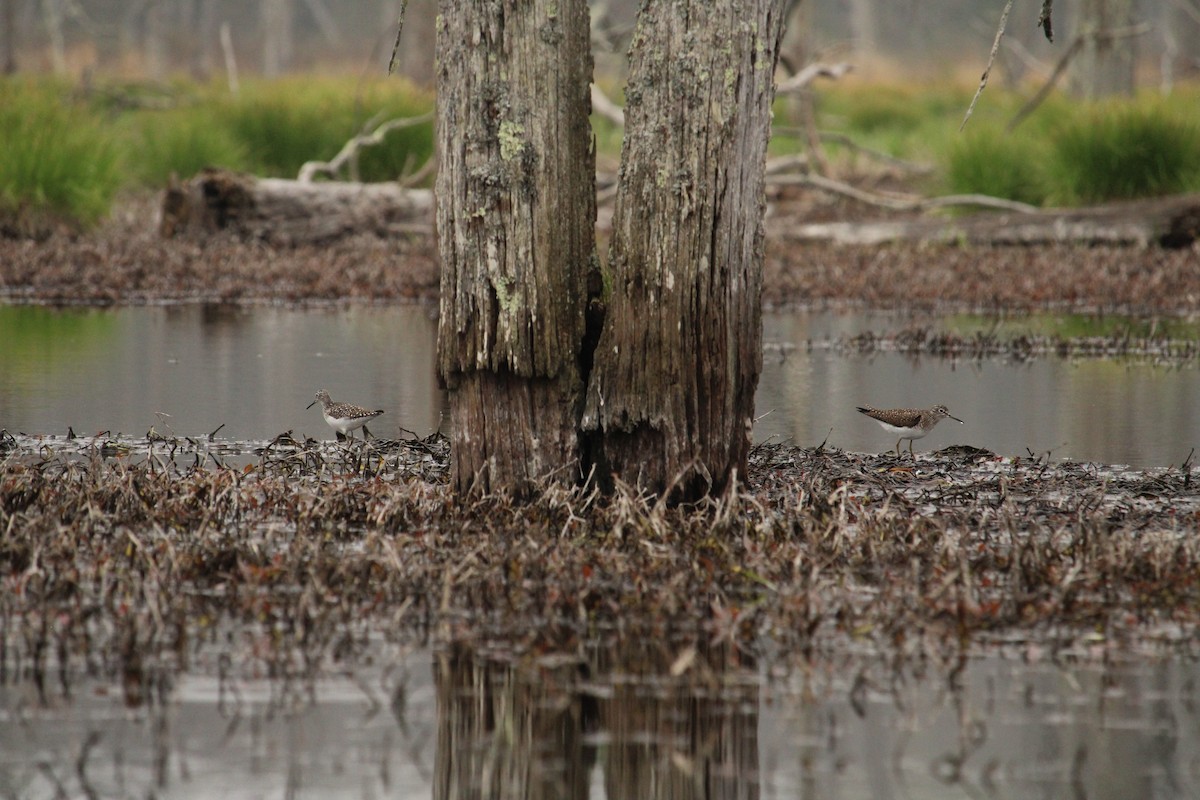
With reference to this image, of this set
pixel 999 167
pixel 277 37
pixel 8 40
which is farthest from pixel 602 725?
pixel 277 37

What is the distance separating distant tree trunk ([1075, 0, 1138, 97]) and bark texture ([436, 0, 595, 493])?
68.9ft

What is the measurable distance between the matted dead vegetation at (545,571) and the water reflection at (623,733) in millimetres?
171

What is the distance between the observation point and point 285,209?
19797 millimetres

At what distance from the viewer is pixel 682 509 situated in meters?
5.75

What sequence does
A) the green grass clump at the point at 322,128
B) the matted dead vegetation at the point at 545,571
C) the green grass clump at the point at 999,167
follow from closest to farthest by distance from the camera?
the matted dead vegetation at the point at 545,571 → the green grass clump at the point at 999,167 → the green grass clump at the point at 322,128

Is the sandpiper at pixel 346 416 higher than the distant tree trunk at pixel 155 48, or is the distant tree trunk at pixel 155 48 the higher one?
the distant tree trunk at pixel 155 48

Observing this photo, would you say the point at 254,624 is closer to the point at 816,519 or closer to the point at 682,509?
the point at 682,509

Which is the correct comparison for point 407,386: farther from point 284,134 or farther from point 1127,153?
point 284,134

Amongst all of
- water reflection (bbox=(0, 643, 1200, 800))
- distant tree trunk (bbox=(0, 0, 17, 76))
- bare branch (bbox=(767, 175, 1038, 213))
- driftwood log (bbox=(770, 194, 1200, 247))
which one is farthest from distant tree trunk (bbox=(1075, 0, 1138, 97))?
water reflection (bbox=(0, 643, 1200, 800))

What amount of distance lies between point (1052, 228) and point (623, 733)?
652 inches

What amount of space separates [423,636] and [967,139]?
18.5 m

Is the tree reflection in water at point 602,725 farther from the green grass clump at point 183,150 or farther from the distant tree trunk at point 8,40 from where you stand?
the distant tree trunk at point 8,40

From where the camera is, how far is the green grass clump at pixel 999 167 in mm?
21484

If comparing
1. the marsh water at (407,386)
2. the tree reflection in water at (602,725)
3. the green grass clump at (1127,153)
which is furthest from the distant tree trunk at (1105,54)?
the tree reflection in water at (602,725)
